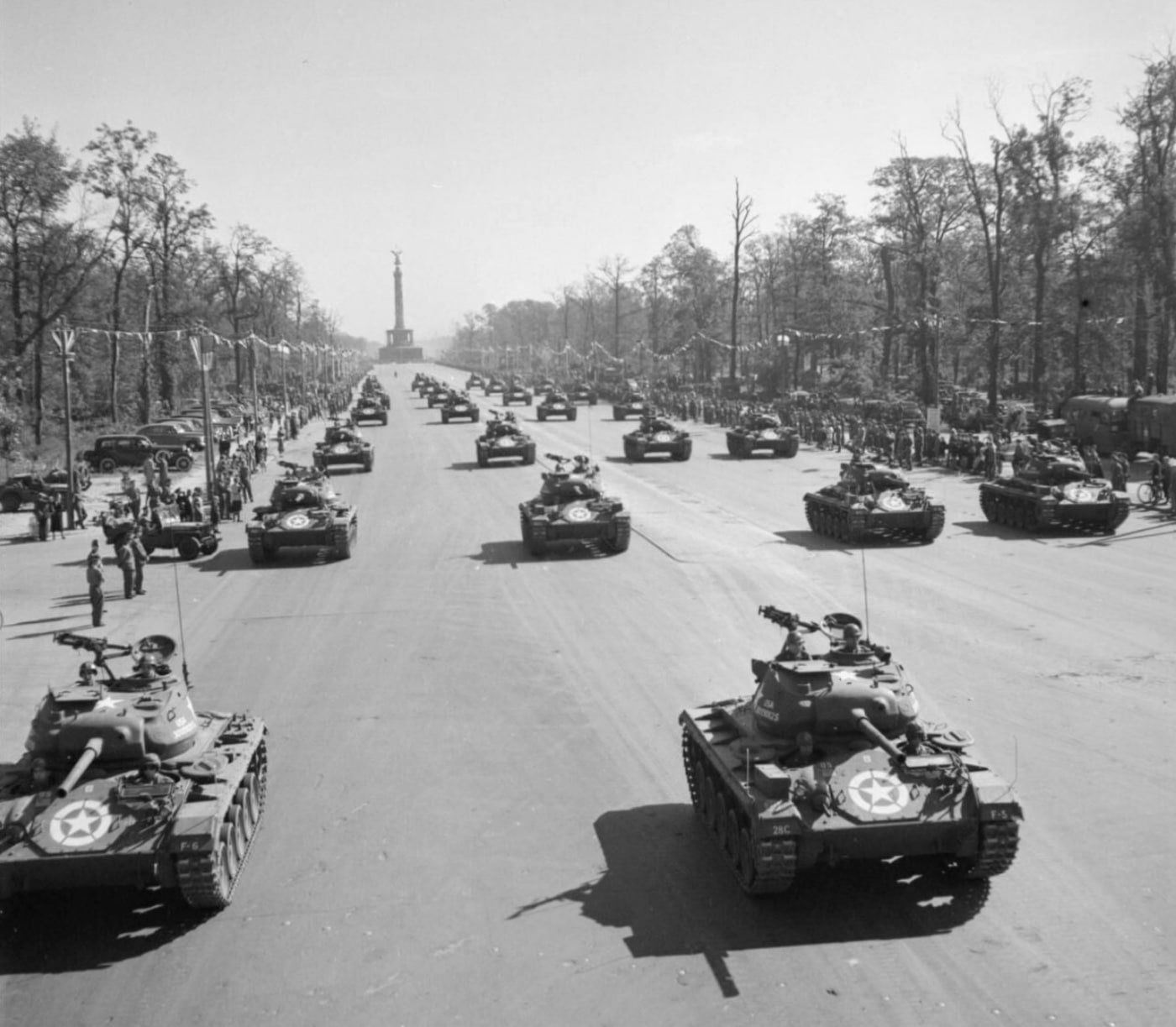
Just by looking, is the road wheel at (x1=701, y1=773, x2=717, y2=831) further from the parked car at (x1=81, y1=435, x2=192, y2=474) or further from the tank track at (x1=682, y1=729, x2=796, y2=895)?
the parked car at (x1=81, y1=435, x2=192, y2=474)

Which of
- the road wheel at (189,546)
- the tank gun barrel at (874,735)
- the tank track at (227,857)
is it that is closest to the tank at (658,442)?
the road wheel at (189,546)

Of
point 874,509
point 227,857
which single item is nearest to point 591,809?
point 227,857

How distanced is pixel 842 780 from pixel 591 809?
9.30 ft

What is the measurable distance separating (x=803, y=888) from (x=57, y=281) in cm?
5432

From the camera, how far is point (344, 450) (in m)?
43.2

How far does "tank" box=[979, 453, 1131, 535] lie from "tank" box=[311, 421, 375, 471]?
2238 centimetres

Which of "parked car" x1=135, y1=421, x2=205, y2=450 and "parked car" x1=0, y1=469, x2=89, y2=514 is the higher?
"parked car" x1=135, y1=421, x2=205, y2=450

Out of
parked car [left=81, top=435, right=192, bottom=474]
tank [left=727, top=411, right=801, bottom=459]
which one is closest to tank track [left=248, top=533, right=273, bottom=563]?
parked car [left=81, top=435, right=192, bottom=474]

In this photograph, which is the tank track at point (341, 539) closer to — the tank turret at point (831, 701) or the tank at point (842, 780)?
the tank at point (842, 780)

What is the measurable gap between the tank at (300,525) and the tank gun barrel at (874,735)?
56.3 feet

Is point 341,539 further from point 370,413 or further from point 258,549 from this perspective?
point 370,413

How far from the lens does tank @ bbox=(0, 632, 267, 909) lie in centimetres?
952

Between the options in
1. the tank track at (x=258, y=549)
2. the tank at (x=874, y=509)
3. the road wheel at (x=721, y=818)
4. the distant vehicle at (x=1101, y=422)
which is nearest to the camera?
the road wheel at (x=721, y=818)

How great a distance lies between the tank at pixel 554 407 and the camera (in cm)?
6831
